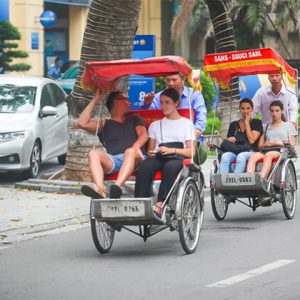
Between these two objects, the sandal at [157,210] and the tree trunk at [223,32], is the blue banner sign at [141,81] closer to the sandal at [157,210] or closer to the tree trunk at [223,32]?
the tree trunk at [223,32]

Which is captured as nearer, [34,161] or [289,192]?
[289,192]

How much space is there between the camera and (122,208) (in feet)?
36.2

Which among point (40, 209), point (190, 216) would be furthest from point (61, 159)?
point (190, 216)

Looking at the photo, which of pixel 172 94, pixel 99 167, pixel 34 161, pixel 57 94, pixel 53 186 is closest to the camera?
pixel 99 167

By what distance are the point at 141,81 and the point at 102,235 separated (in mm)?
10250

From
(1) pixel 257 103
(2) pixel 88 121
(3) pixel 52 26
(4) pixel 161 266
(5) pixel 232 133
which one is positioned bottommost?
(4) pixel 161 266

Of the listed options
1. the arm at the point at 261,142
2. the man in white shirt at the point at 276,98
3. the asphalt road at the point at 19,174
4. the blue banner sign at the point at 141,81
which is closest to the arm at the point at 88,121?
the arm at the point at 261,142

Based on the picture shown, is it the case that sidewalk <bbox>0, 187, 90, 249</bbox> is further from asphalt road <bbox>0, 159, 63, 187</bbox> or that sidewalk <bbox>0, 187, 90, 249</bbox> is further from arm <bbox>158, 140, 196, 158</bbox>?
arm <bbox>158, 140, 196, 158</bbox>

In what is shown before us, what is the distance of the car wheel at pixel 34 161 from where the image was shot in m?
18.5

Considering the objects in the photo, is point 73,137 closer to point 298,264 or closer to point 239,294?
point 298,264

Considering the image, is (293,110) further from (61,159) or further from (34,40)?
(34,40)

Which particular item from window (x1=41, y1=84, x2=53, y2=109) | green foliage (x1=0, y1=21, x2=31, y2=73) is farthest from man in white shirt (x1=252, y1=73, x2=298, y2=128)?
green foliage (x1=0, y1=21, x2=31, y2=73)

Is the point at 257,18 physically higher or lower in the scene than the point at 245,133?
higher

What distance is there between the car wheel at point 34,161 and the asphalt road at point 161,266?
5.05 m
